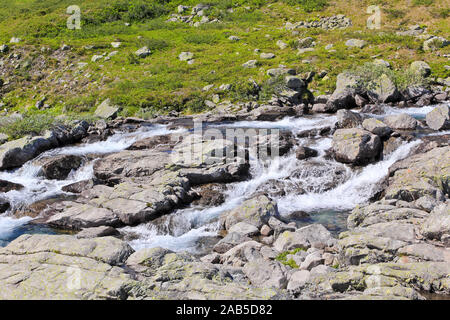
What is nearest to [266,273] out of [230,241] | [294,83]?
[230,241]

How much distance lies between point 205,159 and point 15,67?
38562 millimetres

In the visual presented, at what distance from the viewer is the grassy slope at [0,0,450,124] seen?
36.5m

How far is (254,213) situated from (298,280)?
5483mm

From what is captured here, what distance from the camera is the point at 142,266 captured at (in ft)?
29.7

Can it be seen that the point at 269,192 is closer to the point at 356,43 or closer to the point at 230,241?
the point at 230,241

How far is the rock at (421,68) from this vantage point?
31.6 metres

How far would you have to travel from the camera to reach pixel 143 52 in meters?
46.4

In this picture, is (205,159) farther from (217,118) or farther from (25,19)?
(25,19)

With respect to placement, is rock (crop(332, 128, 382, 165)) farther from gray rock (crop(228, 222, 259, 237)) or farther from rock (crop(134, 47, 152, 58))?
rock (crop(134, 47, 152, 58))

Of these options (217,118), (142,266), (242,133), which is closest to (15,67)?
(217,118)

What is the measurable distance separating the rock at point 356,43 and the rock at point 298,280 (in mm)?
37826

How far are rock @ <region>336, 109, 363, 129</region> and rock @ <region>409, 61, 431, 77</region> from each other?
1234 cm

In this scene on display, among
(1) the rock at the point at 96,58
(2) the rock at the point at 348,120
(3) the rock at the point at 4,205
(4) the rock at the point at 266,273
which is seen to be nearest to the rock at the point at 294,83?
(2) the rock at the point at 348,120

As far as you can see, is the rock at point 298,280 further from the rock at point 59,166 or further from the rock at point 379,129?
the rock at point 59,166
